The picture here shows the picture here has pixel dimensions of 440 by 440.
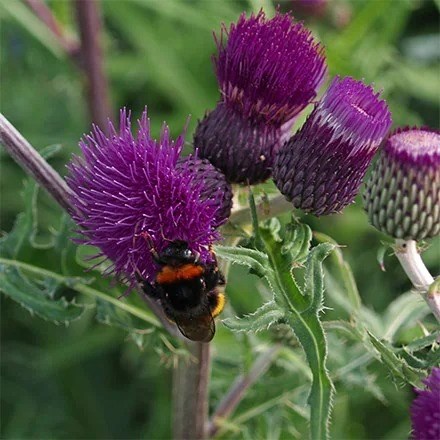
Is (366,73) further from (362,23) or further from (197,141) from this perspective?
(197,141)

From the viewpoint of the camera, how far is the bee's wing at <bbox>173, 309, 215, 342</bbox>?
271 cm

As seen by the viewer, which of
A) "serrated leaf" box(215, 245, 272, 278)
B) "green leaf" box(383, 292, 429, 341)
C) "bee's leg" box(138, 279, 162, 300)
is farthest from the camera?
"green leaf" box(383, 292, 429, 341)

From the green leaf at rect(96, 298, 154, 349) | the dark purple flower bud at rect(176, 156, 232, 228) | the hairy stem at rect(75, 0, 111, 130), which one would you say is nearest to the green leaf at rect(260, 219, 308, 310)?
the dark purple flower bud at rect(176, 156, 232, 228)

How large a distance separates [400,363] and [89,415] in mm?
3427

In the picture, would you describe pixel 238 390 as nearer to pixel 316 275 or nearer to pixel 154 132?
pixel 316 275

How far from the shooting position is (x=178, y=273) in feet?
8.59

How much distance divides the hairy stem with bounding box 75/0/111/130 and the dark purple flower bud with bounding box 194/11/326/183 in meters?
2.10

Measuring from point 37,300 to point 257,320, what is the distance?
1084 mm

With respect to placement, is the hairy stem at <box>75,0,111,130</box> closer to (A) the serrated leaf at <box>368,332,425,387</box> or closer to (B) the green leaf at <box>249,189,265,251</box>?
(B) the green leaf at <box>249,189,265,251</box>

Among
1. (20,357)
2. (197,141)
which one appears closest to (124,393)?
(20,357)

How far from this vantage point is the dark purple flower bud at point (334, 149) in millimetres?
2639

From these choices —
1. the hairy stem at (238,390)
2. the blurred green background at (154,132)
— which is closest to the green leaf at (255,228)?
the hairy stem at (238,390)

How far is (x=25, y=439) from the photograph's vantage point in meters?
5.16

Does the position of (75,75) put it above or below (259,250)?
below
